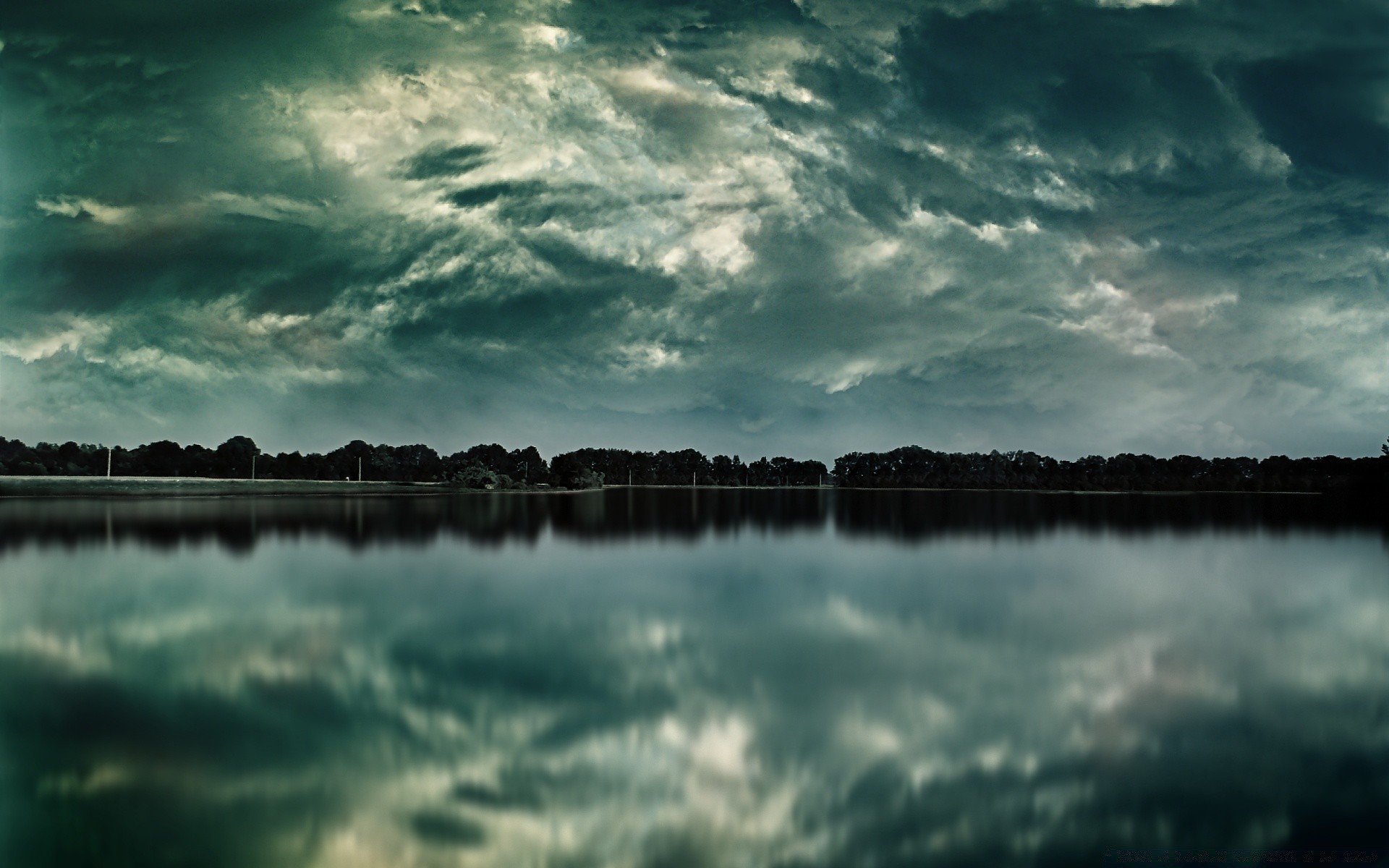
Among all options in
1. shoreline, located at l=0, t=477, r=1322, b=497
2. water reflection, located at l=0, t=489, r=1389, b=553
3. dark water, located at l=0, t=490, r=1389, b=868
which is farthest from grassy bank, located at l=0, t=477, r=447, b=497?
dark water, located at l=0, t=490, r=1389, b=868

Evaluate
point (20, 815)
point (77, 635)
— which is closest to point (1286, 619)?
point (20, 815)

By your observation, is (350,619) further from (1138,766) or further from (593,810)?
(1138,766)

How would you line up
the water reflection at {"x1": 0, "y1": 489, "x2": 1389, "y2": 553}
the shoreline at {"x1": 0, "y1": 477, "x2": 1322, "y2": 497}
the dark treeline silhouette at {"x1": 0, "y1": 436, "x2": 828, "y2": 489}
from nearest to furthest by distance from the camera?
the water reflection at {"x1": 0, "y1": 489, "x2": 1389, "y2": 553} < the shoreline at {"x1": 0, "y1": 477, "x2": 1322, "y2": 497} < the dark treeline silhouette at {"x1": 0, "y1": 436, "x2": 828, "y2": 489}

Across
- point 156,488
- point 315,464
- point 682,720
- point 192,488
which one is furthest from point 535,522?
point 315,464

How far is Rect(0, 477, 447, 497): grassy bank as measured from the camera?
8056cm

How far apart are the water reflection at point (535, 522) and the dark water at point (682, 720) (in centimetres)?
1275

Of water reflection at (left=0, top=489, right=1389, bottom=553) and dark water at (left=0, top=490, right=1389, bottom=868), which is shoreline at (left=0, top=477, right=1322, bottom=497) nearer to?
water reflection at (left=0, top=489, right=1389, bottom=553)

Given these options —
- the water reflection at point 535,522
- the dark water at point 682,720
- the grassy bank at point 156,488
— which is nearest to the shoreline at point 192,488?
the grassy bank at point 156,488

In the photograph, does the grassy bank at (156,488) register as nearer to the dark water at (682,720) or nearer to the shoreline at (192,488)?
the shoreline at (192,488)

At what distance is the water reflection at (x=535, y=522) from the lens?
3203 cm

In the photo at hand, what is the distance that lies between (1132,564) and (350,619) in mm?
23143

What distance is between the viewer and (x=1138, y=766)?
24.4 ft

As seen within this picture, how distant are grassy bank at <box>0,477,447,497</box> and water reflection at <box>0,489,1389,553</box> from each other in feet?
31.0

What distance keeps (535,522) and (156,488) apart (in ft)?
216
